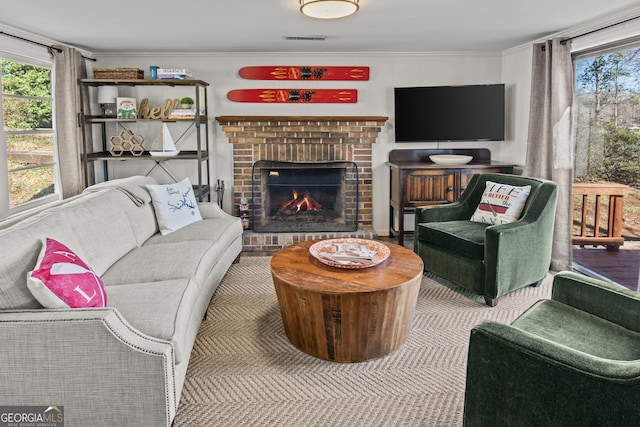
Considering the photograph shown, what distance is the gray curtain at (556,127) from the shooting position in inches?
163

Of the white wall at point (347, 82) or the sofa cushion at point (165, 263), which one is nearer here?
the sofa cushion at point (165, 263)

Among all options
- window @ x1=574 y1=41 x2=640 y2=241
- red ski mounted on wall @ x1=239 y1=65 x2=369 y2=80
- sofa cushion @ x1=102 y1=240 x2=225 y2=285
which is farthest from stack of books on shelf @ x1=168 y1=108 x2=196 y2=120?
→ window @ x1=574 y1=41 x2=640 y2=241

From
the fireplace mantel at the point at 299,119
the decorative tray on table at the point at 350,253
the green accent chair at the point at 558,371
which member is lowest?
the green accent chair at the point at 558,371

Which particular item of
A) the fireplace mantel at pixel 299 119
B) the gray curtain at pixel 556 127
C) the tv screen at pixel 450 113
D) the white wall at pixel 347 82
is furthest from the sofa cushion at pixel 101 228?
the gray curtain at pixel 556 127

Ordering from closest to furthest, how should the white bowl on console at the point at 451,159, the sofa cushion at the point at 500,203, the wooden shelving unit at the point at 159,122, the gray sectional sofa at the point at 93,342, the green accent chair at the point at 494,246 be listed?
the gray sectional sofa at the point at 93,342
the green accent chair at the point at 494,246
the sofa cushion at the point at 500,203
the wooden shelving unit at the point at 159,122
the white bowl on console at the point at 451,159

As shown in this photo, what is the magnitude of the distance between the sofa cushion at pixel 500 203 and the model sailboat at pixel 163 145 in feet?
9.77

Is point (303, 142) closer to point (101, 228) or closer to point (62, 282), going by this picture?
point (101, 228)

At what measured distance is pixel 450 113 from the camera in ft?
17.1

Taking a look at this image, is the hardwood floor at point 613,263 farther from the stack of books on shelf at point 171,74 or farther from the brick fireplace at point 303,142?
the stack of books on shelf at point 171,74

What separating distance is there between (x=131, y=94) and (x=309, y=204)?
2.26 m

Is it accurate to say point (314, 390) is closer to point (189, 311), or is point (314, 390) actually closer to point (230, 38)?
point (189, 311)

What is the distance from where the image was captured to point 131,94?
529cm

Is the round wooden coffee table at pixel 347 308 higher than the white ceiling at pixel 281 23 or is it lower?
lower

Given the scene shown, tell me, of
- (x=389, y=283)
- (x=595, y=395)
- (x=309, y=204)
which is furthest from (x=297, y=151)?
(x=595, y=395)
